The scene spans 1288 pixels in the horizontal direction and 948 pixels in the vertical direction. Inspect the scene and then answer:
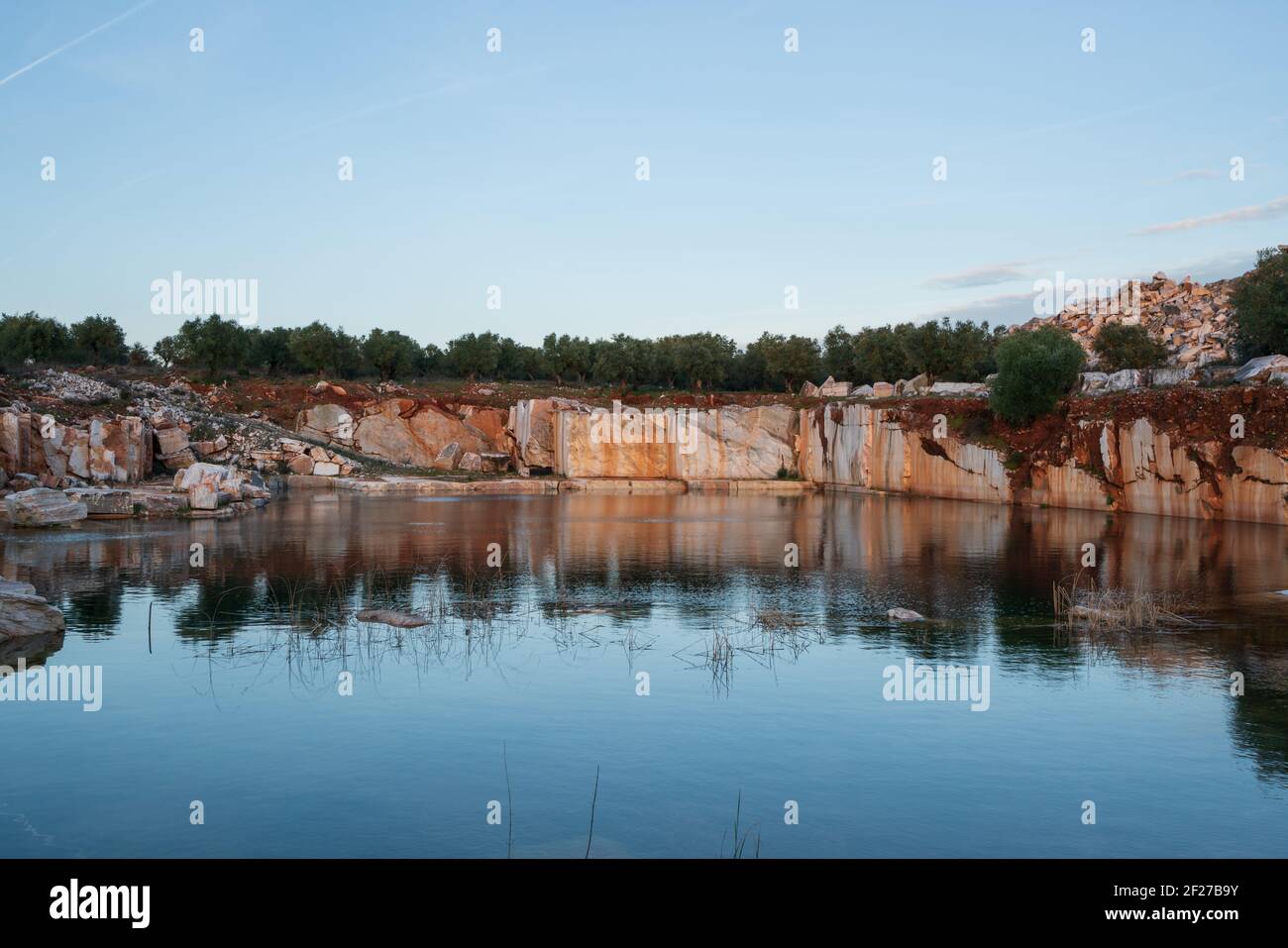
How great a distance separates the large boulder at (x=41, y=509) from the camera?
38000mm

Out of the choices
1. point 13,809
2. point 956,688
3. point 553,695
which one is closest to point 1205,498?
point 956,688

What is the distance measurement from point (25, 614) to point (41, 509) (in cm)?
2159

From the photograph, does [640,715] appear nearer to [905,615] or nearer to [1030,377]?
[905,615]

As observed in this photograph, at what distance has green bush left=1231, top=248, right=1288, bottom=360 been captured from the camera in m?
56.7

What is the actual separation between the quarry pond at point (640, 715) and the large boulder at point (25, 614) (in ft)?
2.46

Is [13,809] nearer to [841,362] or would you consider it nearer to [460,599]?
[460,599]

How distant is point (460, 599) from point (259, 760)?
36.0 feet

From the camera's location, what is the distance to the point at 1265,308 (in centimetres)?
5741

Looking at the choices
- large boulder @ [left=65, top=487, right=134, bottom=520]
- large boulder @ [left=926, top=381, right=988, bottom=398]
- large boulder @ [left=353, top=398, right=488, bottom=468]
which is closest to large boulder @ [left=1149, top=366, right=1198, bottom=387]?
large boulder @ [left=926, top=381, right=988, bottom=398]

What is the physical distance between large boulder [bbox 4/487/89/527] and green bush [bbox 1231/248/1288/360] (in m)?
55.9

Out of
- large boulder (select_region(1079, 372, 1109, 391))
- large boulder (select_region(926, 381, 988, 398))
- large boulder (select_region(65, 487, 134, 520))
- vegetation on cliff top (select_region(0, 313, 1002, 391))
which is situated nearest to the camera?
large boulder (select_region(65, 487, 134, 520))

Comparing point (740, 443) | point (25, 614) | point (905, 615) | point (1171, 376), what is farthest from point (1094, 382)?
point (25, 614)

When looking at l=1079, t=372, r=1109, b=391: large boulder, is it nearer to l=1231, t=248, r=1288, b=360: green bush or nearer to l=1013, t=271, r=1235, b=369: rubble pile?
l=1231, t=248, r=1288, b=360: green bush

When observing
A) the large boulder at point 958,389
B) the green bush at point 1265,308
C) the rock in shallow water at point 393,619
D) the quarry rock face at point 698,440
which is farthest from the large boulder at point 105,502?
the green bush at point 1265,308
